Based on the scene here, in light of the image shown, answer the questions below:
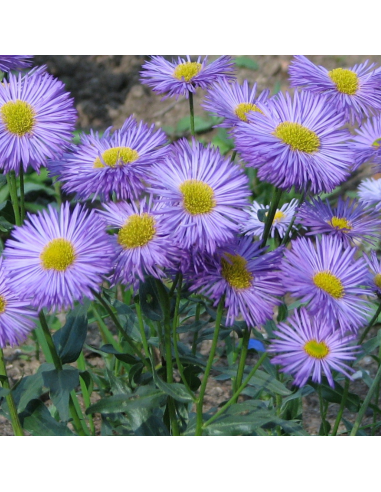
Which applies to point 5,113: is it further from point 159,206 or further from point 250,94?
point 250,94

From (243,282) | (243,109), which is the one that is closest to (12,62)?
(243,109)

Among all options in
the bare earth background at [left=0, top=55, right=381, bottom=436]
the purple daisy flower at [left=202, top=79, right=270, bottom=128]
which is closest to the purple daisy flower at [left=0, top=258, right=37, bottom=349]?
the purple daisy flower at [left=202, top=79, right=270, bottom=128]

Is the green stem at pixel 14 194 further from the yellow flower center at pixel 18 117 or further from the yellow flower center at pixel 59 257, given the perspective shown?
the yellow flower center at pixel 59 257

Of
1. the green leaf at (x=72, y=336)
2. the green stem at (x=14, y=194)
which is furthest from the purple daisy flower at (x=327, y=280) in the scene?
the green stem at (x=14, y=194)

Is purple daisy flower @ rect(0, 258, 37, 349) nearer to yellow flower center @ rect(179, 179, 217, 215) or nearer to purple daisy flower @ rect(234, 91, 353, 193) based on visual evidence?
yellow flower center @ rect(179, 179, 217, 215)

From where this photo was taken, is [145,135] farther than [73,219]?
Yes

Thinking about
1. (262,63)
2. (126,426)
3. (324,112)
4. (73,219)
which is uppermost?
(262,63)

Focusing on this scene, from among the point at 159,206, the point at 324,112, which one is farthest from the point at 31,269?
the point at 324,112
